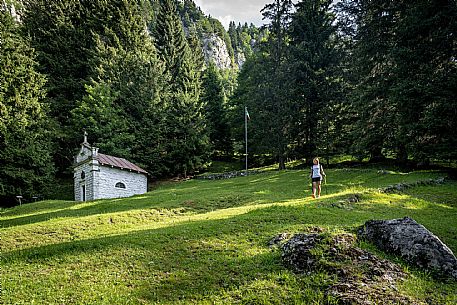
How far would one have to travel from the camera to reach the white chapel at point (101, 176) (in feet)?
67.4

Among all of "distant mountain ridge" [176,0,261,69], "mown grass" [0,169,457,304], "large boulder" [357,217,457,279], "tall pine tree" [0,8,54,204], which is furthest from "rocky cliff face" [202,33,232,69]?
"large boulder" [357,217,457,279]

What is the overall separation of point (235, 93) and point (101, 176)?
82.3 ft

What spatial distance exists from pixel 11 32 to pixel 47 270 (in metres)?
30.7

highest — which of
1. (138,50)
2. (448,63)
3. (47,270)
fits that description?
(138,50)

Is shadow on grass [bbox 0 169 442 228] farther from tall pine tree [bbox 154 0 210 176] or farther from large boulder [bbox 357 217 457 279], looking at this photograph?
tall pine tree [bbox 154 0 210 176]

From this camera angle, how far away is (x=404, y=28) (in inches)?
705

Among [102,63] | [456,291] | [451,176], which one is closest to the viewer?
[456,291]

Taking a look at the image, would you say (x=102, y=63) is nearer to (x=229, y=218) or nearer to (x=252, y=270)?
(x=229, y=218)

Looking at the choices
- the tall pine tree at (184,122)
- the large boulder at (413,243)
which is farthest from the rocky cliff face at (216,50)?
the large boulder at (413,243)

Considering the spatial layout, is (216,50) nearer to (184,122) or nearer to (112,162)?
(184,122)

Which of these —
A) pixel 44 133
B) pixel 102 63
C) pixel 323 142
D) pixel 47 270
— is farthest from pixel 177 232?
pixel 102 63

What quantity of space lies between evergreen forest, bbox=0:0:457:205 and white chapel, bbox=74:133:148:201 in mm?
4219

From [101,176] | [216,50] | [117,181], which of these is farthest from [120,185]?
[216,50]

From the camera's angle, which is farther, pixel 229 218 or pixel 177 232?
pixel 229 218
